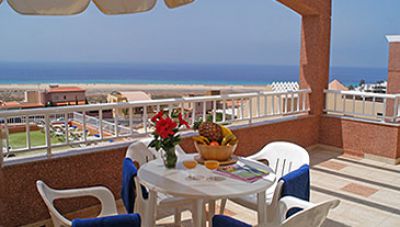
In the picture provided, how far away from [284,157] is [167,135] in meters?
1.18

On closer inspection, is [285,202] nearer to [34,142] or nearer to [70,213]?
[70,213]

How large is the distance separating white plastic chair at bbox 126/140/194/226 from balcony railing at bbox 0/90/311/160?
469 mm

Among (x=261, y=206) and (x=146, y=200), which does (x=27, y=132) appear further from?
(x=261, y=206)

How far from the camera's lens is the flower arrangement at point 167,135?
2.17 metres

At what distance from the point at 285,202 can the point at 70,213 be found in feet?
6.67

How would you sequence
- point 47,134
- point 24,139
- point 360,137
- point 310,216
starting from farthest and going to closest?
point 360,137, point 24,139, point 47,134, point 310,216

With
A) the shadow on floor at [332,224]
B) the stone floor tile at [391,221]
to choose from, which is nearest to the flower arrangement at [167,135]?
the shadow on floor at [332,224]

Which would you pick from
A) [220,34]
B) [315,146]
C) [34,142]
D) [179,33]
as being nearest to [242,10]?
[220,34]

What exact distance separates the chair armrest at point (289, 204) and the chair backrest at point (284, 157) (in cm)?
65

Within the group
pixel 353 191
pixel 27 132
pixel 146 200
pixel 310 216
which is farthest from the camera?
pixel 353 191

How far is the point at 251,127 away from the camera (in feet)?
15.8

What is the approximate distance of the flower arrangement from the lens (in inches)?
85.6

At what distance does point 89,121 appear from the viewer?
3666 millimetres


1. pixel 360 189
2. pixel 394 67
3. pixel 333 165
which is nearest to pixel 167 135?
pixel 360 189
